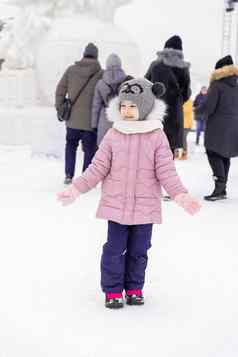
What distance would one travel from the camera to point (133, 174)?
269 centimetres

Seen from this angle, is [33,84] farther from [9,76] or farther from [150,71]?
[150,71]

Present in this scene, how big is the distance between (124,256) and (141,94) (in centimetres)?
80

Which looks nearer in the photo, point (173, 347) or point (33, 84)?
point (173, 347)

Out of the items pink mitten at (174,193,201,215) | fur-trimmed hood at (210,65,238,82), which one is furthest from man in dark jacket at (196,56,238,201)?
pink mitten at (174,193,201,215)

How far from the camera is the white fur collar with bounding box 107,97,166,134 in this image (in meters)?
2.67

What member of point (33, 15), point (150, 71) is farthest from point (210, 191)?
point (33, 15)

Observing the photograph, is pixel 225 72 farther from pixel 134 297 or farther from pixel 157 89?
pixel 134 297

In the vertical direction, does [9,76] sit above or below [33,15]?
below

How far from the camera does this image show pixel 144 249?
279 cm

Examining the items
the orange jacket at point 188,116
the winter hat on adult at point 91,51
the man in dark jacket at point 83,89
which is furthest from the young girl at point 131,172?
the orange jacket at point 188,116

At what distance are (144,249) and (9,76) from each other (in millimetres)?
7845

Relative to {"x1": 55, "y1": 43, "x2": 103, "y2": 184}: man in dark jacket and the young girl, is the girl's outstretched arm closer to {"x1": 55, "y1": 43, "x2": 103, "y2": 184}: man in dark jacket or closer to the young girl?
the young girl

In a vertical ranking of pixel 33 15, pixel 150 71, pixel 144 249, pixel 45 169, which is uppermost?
pixel 33 15

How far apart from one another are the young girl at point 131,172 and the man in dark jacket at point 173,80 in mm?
2583
